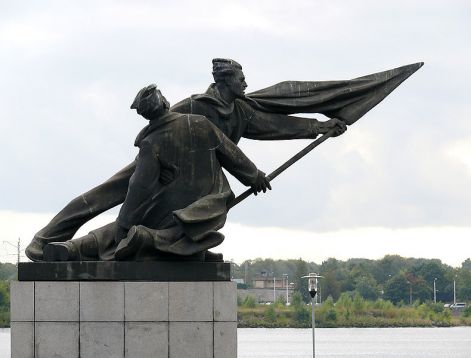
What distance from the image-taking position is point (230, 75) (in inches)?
832

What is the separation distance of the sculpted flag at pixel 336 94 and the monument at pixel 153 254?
81 cm

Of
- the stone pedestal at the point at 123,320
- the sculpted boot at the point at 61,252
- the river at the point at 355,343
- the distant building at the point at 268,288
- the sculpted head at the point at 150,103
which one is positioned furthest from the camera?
the distant building at the point at 268,288

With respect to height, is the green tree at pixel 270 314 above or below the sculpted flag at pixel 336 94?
below

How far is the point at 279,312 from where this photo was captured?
358 ft

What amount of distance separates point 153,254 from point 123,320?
88 cm

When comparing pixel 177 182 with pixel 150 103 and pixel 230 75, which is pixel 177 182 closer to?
pixel 150 103

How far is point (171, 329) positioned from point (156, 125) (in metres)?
2.50

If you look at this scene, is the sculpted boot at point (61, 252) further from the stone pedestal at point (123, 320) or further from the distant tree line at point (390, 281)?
the distant tree line at point (390, 281)

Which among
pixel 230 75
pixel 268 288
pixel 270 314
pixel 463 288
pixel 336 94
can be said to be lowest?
pixel 270 314

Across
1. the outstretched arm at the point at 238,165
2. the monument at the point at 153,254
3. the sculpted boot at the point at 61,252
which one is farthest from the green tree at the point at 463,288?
the sculpted boot at the point at 61,252

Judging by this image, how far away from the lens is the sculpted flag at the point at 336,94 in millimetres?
21891

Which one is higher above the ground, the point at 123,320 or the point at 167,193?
the point at 167,193

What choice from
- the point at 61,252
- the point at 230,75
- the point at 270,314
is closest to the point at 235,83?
the point at 230,75

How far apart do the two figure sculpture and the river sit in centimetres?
3596
